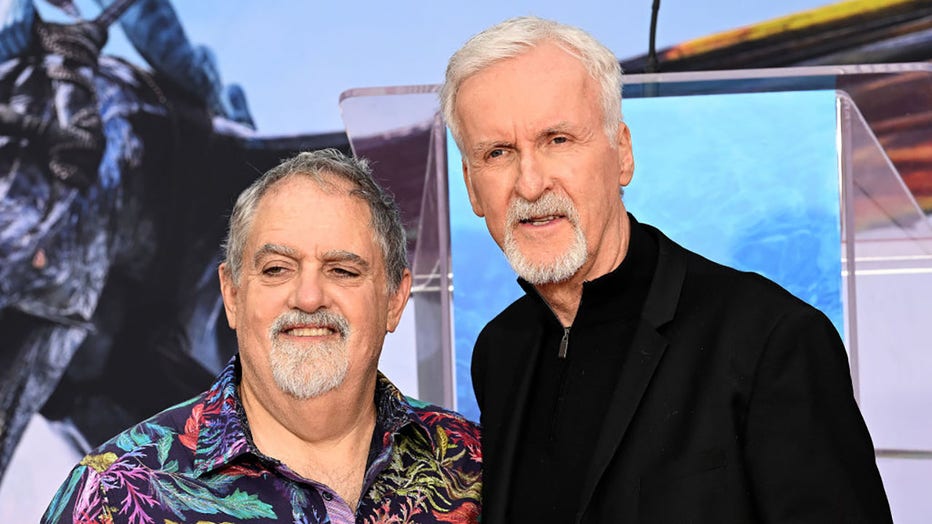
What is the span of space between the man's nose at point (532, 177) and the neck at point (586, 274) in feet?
0.43

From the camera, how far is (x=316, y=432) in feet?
5.86

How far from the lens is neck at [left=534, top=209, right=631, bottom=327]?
5.63 feet

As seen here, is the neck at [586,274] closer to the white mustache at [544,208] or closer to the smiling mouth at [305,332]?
the white mustache at [544,208]

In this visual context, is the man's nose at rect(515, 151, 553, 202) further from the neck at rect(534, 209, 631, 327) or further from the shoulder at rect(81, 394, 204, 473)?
the shoulder at rect(81, 394, 204, 473)

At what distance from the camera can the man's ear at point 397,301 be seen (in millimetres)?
1878

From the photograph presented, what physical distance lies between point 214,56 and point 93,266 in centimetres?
72

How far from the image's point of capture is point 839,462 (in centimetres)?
142

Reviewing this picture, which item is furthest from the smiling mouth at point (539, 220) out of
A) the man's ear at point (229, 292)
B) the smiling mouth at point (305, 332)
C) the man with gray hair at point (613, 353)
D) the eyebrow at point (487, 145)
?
the man's ear at point (229, 292)

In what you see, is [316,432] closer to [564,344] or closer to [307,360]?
[307,360]

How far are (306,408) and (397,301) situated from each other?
25 cm

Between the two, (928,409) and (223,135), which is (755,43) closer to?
(928,409)

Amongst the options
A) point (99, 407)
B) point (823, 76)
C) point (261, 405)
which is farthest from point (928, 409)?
point (99, 407)

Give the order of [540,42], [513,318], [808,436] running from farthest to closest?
[513,318] → [540,42] → [808,436]

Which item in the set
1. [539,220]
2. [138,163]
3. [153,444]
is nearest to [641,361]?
[539,220]
